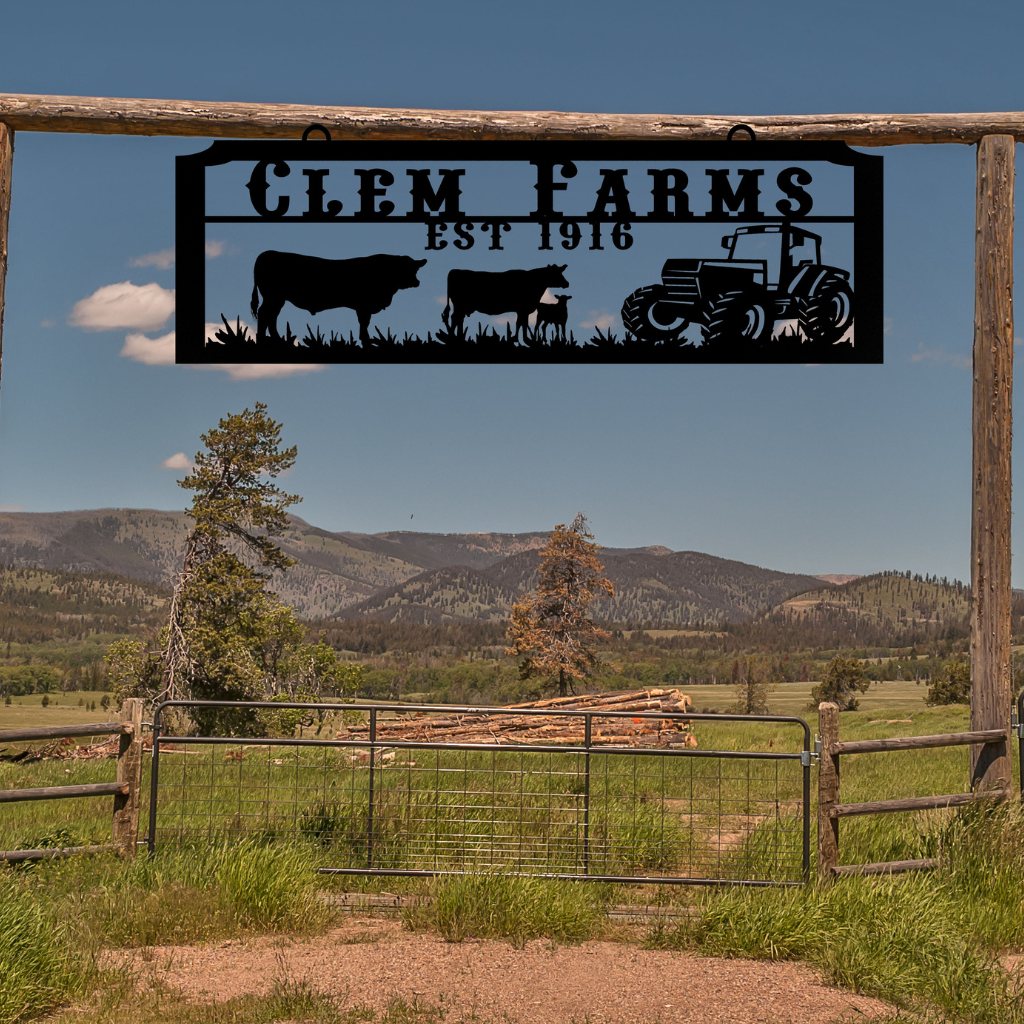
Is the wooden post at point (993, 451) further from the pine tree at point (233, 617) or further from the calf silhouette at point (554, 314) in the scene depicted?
the pine tree at point (233, 617)

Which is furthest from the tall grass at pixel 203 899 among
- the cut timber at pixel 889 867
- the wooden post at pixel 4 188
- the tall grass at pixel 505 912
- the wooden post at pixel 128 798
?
the wooden post at pixel 4 188

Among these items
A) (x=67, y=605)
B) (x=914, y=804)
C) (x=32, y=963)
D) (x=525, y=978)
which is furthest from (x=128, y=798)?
(x=67, y=605)

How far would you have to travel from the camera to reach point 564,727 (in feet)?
58.9

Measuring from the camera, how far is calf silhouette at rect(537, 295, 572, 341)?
6.36m

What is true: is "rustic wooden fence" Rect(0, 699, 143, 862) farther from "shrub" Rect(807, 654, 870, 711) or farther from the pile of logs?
"shrub" Rect(807, 654, 870, 711)

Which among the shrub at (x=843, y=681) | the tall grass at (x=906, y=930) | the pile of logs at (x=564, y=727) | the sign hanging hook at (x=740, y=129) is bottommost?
the shrub at (x=843, y=681)

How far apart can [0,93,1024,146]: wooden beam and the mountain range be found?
51211mm

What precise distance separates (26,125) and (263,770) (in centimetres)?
985

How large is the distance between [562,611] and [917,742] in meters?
21.7

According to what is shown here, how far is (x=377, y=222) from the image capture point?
6.54m

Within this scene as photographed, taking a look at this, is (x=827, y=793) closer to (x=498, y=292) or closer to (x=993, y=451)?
(x=993, y=451)

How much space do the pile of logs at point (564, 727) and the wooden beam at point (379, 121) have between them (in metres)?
12.1

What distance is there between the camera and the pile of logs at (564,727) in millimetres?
17641

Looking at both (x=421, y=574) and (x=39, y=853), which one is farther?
(x=421, y=574)
